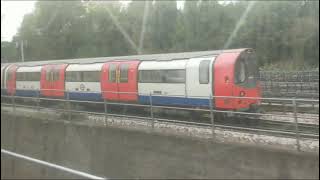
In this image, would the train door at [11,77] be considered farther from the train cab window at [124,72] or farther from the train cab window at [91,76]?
the train cab window at [124,72]

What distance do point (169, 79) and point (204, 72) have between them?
1.68 m

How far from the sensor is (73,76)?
78.9 feet

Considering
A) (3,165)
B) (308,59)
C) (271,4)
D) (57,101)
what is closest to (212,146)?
(3,165)

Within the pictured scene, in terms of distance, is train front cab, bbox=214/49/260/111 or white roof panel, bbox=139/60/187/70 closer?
train front cab, bbox=214/49/260/111

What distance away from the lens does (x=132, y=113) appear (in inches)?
541

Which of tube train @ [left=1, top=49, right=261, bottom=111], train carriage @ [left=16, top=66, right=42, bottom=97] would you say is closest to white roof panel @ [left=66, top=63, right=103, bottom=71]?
tube train @ [left=1, top=49, right=261, bottom=111]

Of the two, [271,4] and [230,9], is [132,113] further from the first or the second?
[230,9]

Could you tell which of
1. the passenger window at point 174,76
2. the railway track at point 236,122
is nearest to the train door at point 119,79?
the passenger window at point 174,76

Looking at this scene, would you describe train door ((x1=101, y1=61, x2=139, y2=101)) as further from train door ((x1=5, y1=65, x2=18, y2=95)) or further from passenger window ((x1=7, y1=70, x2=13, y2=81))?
passenger window ((x1=7, y1=70, x2=13, y2=81))

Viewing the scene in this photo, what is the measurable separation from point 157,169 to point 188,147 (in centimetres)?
71

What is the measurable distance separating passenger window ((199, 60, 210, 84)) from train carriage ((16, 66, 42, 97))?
11.1 m

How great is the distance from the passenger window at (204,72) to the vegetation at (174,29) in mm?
5234

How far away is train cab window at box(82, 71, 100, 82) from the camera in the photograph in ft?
73.2

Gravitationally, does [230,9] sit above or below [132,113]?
above
